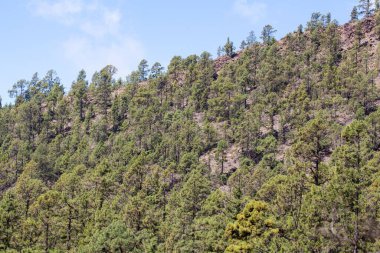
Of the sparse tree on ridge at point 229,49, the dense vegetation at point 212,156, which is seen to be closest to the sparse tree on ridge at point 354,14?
the dense vegetation at point 212,156

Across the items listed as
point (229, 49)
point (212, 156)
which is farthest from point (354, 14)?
point (212, 156)

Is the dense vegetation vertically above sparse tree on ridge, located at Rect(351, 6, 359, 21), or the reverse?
sparse tree on ridge, located at Rect(351, 6, 359, 21)

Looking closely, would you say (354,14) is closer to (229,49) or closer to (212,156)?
(229,49)

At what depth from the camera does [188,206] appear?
6819cm

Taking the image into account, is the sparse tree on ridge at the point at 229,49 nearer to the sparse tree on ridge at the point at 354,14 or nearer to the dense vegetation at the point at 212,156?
the dense vegetation at the point at 212,156

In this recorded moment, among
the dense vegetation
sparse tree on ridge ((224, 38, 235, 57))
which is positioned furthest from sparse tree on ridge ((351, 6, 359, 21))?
sparse tree on ridge ((224, 38, 235, 57))

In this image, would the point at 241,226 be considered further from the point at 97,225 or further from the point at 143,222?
the point at 97,225

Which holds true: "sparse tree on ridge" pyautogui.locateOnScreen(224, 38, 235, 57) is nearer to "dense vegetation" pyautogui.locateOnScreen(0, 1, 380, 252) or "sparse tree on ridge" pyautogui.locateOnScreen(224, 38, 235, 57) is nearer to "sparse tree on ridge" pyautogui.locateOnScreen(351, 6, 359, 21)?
"dense vegetation" pyautogui.locateOnScreen(0, 1, 380, 252)

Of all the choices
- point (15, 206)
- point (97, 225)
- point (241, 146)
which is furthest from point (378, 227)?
point (241, 146)

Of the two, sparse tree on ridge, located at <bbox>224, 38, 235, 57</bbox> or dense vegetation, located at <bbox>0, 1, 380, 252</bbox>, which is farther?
sparse tree on ridge, located at <bbox>224, 38, 235, 57</bbox>

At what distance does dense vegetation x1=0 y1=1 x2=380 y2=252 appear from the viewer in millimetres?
40781

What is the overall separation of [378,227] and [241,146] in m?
81.2

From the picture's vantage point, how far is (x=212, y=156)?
115m

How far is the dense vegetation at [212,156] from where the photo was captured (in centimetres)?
4078
